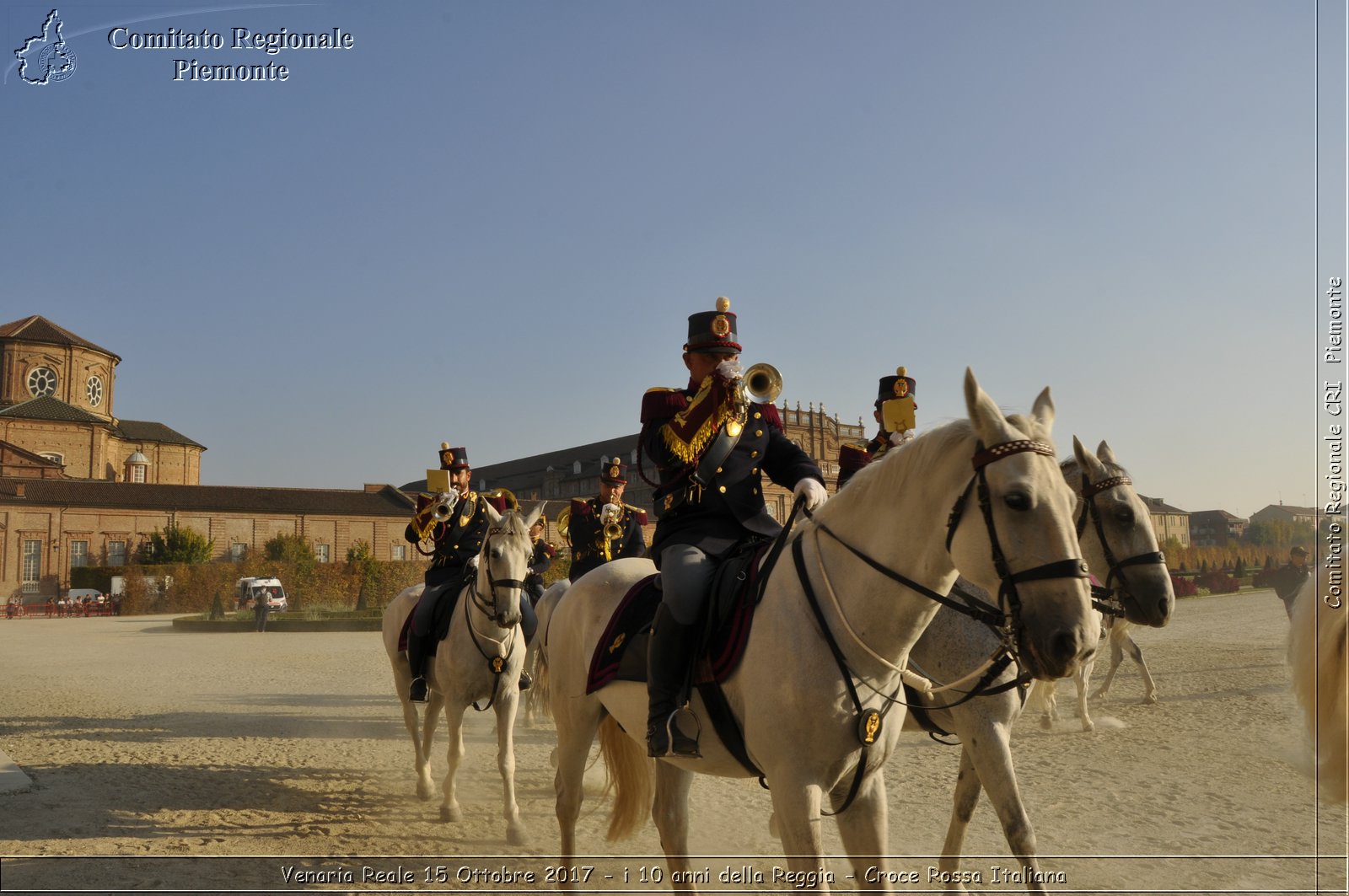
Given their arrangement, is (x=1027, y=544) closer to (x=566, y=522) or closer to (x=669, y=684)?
(x=669, y=684)

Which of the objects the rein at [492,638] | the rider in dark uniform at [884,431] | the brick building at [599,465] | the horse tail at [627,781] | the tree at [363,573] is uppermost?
the brick building at [599,465]

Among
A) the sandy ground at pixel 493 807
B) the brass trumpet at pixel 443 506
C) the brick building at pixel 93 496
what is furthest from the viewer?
the brick building at pixel 93 496

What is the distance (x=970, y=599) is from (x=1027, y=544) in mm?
1336

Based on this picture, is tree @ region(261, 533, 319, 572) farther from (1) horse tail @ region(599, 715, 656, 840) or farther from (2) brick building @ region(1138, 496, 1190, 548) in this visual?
(2) brick building @ region(1138, 496, 1190, 548)

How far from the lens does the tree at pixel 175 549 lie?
2448 inches

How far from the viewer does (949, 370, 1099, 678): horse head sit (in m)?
2.92

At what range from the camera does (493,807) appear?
28.4 ft

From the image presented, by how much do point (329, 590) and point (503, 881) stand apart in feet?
148

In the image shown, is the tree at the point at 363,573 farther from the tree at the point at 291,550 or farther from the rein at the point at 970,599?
the rein at the point at 970,599

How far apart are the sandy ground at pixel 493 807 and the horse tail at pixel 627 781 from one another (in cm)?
52

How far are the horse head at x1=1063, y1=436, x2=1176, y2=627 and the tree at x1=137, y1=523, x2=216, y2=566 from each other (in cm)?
6573

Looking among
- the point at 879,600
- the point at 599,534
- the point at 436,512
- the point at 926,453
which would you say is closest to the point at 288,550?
the point at 599,534

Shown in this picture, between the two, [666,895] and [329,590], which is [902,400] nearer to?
[666,895]

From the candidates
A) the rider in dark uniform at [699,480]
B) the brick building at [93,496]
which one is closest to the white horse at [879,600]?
the rider in dark uniform at [699,480]
